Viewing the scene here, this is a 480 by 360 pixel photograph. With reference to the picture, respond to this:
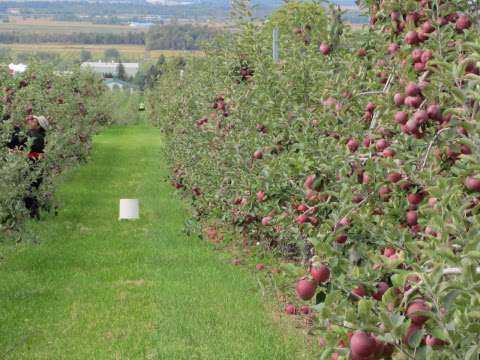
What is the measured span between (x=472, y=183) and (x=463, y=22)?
67.5 inches

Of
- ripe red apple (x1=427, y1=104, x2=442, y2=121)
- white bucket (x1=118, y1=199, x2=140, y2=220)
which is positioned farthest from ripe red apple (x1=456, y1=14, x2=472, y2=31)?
white bucket (x1=118, y1=199, x2=140, y2=220)

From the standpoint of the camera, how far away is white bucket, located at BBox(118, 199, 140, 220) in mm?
16281

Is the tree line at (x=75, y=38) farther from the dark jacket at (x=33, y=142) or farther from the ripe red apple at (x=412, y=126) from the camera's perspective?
the ripe red apple at (x=412, y=126)

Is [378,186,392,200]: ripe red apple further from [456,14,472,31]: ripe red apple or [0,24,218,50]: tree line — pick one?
[0,24,218,50]: tree line

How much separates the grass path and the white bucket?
0.68 ft

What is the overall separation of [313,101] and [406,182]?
15.2ft

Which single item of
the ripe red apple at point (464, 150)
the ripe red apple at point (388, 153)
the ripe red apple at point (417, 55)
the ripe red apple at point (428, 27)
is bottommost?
the ripe red apple at point (388, 153)

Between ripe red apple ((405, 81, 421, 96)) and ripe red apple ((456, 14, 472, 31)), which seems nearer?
ripe red apple ((405, 81, 421, 96))

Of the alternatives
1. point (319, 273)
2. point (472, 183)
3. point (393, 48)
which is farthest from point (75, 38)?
point (319, 273)

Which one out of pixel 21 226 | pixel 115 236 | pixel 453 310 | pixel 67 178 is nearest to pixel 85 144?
pixel 67 178

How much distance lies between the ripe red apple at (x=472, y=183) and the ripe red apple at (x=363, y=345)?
46.4 inches

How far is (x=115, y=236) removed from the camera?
47.5ft

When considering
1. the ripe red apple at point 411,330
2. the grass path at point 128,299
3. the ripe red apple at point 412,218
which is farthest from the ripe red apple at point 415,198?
the grass path at point 128,299

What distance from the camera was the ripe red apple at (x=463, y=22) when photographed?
504 centimetres
